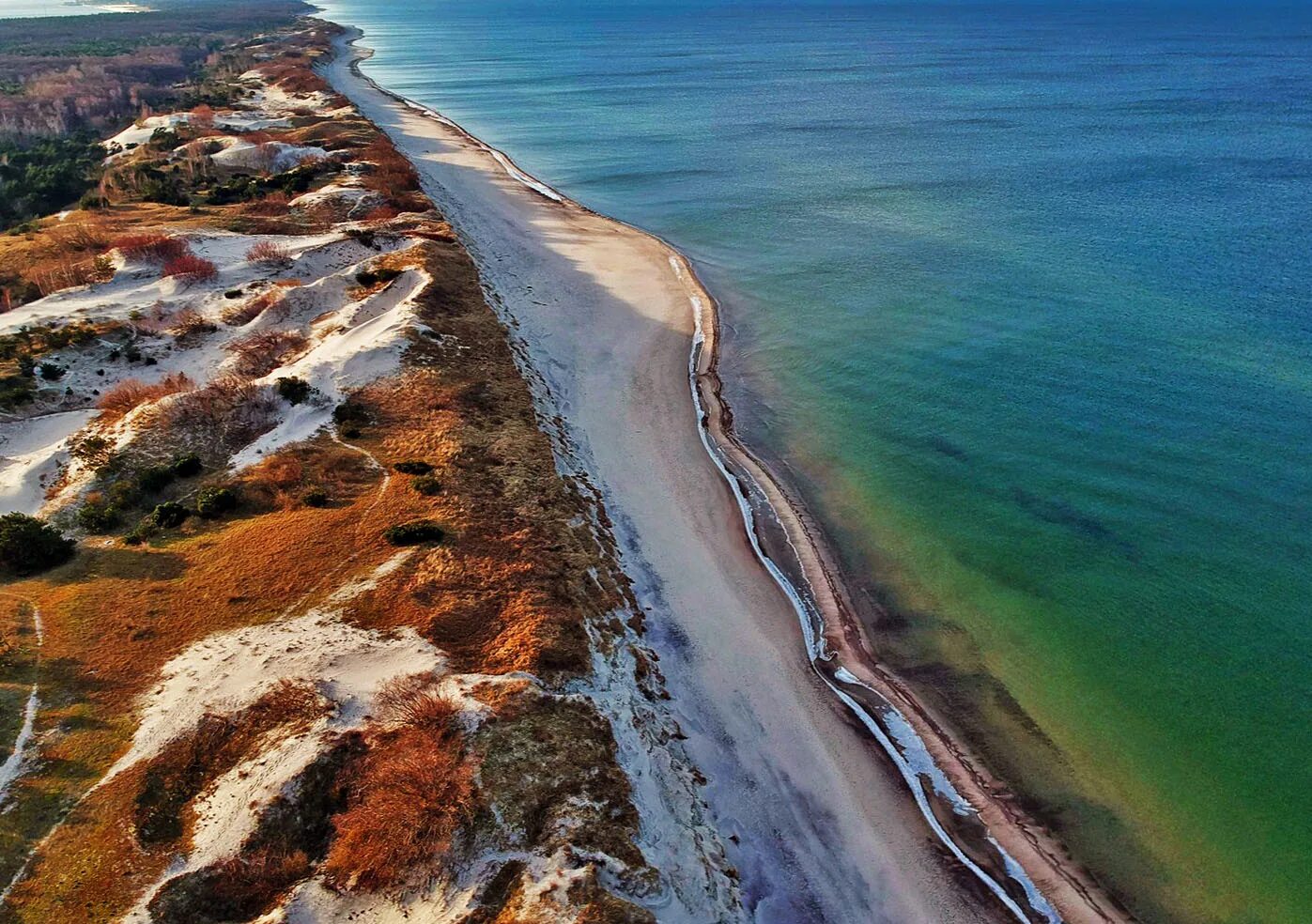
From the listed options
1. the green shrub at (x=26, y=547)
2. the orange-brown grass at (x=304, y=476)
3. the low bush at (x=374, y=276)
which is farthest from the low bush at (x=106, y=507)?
the low bush at (x=374, y=276)

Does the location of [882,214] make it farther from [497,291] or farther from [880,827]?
[880,827]

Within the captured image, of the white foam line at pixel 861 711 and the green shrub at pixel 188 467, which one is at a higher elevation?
the green shrub at pixel 188 467

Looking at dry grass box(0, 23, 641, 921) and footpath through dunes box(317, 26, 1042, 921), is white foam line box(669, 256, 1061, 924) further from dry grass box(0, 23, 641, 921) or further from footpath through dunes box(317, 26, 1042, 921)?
dry grass box(0, 23, 641, 921)

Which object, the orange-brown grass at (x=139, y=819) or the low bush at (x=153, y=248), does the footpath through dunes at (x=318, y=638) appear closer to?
the orange-brown grass at (x=139, y=819)

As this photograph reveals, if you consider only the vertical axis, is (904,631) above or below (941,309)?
below

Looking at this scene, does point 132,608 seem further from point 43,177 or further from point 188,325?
point 43,177

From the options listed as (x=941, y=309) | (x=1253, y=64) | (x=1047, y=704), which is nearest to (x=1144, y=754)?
(x=1047, y=704)

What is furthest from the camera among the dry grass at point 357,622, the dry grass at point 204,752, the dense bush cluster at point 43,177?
the dense bush cluster at point 43,177
